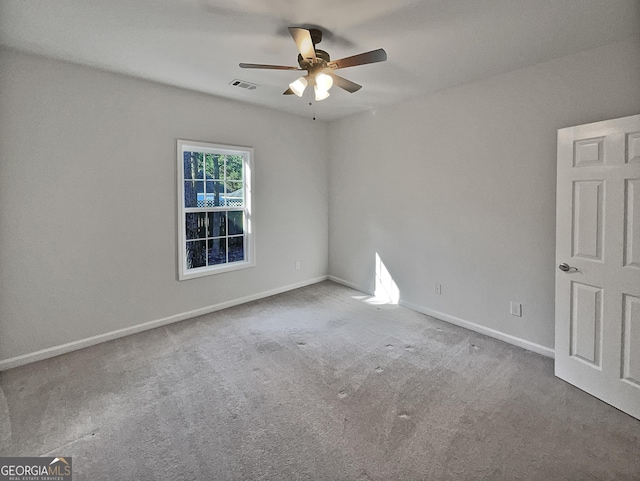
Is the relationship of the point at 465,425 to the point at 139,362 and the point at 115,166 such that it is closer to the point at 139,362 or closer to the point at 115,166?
the point at 139,362

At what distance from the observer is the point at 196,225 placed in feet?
12.9

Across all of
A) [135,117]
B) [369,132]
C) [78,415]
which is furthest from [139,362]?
[369,132]

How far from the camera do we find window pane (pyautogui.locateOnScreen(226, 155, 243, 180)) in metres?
4.20

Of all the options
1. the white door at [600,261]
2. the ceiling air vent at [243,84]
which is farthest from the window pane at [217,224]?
the white door at [600,261]

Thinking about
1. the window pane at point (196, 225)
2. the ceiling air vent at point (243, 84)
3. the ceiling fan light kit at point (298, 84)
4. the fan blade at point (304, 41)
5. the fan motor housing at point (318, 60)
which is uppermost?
the ceiling air vent at point (243, 84)

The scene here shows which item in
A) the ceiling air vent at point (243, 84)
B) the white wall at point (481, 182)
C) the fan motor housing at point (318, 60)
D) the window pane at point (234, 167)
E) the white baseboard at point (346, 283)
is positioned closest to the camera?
the fan motor housing at point (318, 60)

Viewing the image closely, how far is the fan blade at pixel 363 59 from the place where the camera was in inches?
78.5

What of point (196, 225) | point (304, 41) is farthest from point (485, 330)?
point (196, 225)

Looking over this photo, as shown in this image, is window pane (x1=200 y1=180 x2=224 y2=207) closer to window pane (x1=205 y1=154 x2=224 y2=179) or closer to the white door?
window pane (x1=205 y1=154 x2=224 y2=179)

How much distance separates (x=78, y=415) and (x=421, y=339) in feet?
9.59

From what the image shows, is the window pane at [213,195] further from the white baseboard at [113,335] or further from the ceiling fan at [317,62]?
the ceiling fan at [317,62]

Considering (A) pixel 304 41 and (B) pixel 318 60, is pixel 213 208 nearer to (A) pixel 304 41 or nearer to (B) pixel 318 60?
(B) pixel 318 60

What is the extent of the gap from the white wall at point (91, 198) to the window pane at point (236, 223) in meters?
0.62

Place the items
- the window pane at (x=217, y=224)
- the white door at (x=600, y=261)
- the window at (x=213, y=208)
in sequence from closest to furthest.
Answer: the white door at (x=600, y=261) → the window at (x=213, y=208) → the window pane at (x=217, y=224)
